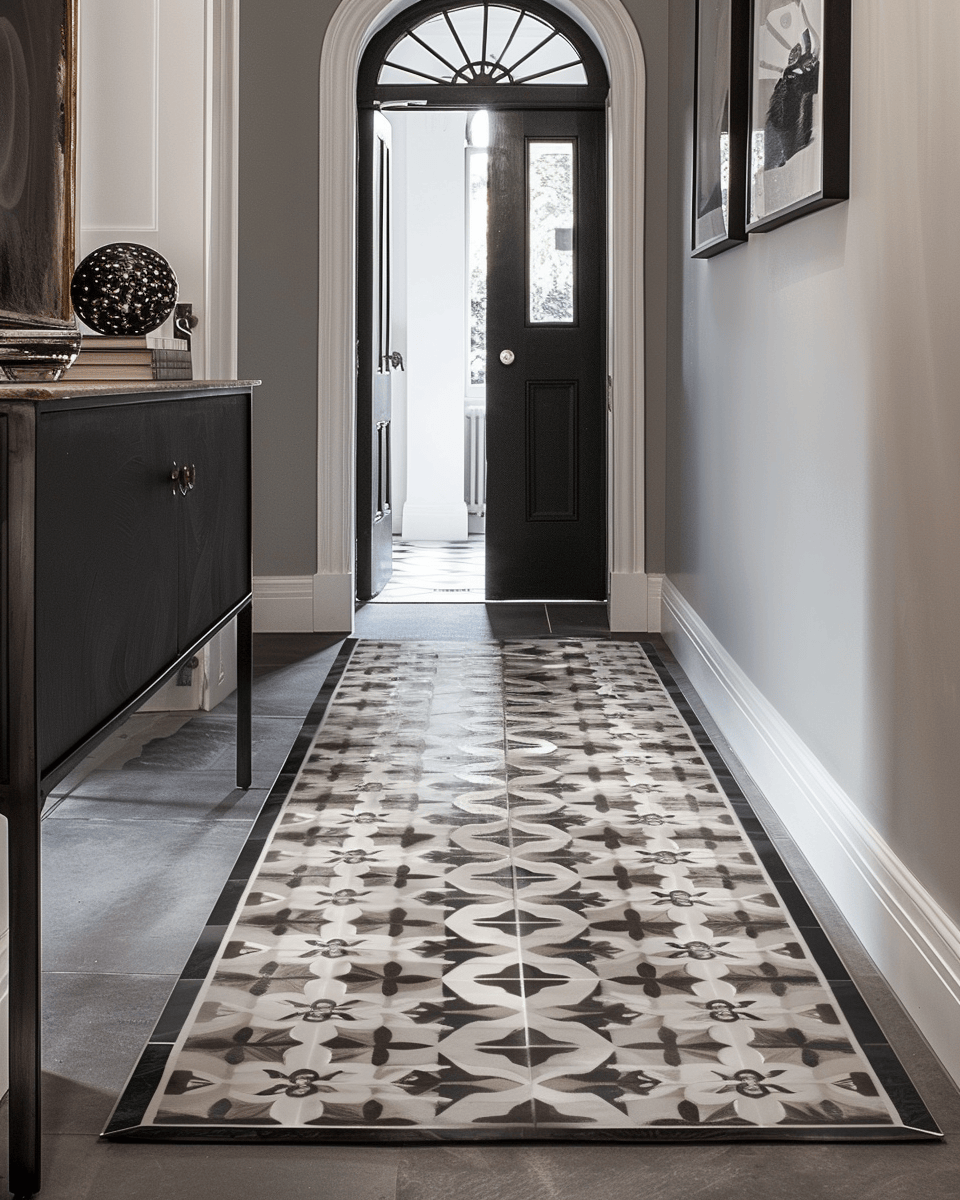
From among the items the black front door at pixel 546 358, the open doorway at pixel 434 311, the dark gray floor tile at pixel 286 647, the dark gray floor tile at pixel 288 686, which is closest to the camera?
the dark gray floor tile at pixel 288 686

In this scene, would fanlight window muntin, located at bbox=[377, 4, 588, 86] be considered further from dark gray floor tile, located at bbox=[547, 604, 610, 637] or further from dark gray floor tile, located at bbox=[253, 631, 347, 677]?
dark gray floor tile, located at bbox=[253, 631, 347, 677]

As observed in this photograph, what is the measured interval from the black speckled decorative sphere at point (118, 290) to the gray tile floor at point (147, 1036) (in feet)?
3.64

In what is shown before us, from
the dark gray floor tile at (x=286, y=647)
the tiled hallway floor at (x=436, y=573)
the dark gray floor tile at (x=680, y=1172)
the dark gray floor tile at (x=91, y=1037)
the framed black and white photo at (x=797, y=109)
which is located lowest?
the dark gray floor tile at (x=680, y=1172)

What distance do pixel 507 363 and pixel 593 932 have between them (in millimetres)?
4072

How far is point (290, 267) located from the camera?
548cm

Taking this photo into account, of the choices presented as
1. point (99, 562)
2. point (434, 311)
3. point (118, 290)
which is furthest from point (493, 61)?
point (99, 562)

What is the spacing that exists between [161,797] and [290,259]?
294 centimetres

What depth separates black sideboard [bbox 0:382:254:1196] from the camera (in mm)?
1585

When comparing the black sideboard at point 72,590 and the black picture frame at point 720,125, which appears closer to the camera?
the black sideboard at point 72,590

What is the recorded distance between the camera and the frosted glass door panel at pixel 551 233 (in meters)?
5.97

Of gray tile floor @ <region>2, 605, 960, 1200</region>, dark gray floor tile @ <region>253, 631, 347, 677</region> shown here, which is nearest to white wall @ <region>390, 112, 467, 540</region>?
dark gray floor tile @ <region>253, 631, 347, 677</region>

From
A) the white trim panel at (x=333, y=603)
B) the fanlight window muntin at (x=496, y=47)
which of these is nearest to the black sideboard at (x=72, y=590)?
the white trim panel at (x=333, y=603)

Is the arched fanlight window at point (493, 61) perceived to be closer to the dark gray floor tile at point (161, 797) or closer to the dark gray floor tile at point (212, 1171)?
the dark gray floor tile at point (161, 797)

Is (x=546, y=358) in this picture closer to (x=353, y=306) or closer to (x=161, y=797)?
(x=353, y=306)
